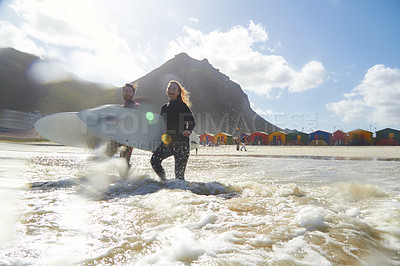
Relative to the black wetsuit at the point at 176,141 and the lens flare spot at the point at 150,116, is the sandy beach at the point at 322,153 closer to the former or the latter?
the lens flare spot at the point at 150,116

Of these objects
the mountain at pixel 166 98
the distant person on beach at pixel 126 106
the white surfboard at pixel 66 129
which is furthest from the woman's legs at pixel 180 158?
the mountain at pixel 166 98

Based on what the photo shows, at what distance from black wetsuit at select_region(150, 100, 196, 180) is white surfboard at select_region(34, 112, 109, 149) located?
2798 millimetres

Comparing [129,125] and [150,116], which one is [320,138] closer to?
[150,116]

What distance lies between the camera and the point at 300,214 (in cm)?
198

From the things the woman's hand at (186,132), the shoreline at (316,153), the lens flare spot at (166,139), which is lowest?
the shoreline at (316,153)

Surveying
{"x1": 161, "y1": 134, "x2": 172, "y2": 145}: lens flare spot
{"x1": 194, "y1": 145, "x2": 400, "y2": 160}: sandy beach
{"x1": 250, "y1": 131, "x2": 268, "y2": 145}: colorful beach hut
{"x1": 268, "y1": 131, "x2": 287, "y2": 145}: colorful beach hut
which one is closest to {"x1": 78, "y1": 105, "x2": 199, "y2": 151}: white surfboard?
{"x1": 161, "y1": 134, "x2": 172, "y2": 145}: lens flare spot

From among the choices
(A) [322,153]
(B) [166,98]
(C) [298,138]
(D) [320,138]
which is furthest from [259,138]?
(B) [166,98]

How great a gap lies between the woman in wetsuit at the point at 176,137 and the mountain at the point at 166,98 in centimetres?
A: 8182

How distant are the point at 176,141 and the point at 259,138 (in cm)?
4736

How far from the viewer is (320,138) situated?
4331cm

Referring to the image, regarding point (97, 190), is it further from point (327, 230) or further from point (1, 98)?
point (1, 98)

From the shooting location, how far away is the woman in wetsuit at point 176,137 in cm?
409

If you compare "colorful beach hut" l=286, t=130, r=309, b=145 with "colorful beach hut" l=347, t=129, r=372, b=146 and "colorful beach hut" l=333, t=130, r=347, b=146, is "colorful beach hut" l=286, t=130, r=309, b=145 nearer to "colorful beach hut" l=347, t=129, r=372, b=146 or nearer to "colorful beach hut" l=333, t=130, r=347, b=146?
"colorful beach hut" l=333, t=130, r=347, b=146

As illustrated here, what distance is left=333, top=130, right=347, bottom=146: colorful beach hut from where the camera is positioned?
4229 cm
